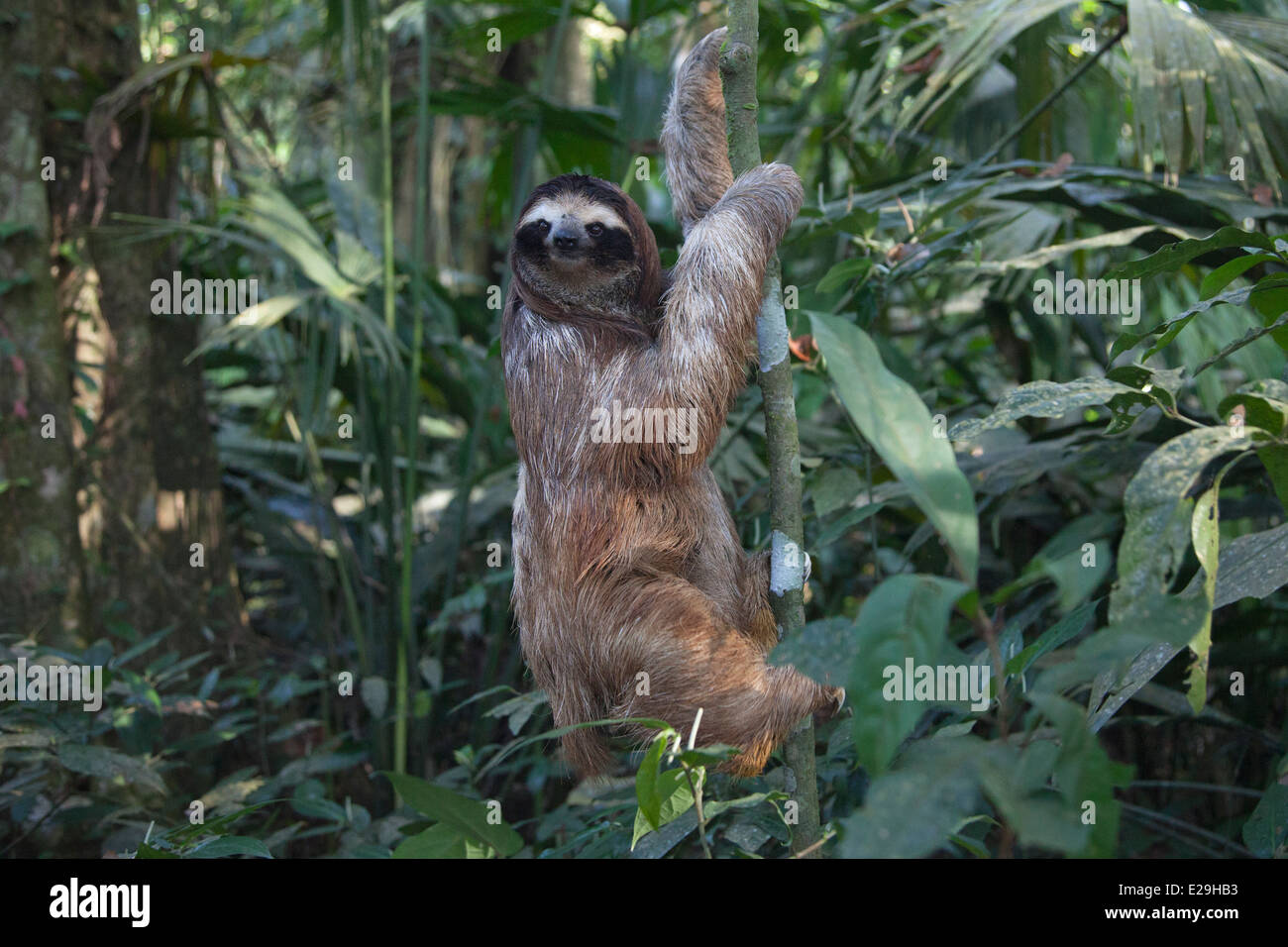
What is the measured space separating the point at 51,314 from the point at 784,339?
175 inches

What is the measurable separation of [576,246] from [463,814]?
6.55 ft

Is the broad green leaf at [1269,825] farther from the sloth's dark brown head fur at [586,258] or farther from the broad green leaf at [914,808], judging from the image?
the sloth's dark brown head fur at [586,258]

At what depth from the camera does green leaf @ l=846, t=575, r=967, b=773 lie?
1.52 m

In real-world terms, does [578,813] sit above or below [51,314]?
below

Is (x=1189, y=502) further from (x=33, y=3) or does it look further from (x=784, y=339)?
(x=33, y=3)

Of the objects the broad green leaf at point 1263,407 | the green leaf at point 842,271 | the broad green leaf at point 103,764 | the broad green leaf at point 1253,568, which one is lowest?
the broad green leaf at point 103,764

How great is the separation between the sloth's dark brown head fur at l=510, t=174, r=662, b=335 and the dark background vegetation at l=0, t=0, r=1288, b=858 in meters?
0.71

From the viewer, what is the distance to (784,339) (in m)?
3.00

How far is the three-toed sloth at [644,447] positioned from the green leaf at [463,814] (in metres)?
0.89

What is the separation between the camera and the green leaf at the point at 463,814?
7.25ft

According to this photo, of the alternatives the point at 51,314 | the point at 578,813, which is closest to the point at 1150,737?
the point at 578,813

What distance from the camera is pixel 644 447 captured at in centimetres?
324

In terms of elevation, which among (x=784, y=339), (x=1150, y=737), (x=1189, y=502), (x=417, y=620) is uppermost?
(x=784, y=339)

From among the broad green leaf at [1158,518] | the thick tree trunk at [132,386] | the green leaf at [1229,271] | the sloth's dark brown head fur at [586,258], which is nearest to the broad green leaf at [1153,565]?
the broad green leaf at [1158,518]
